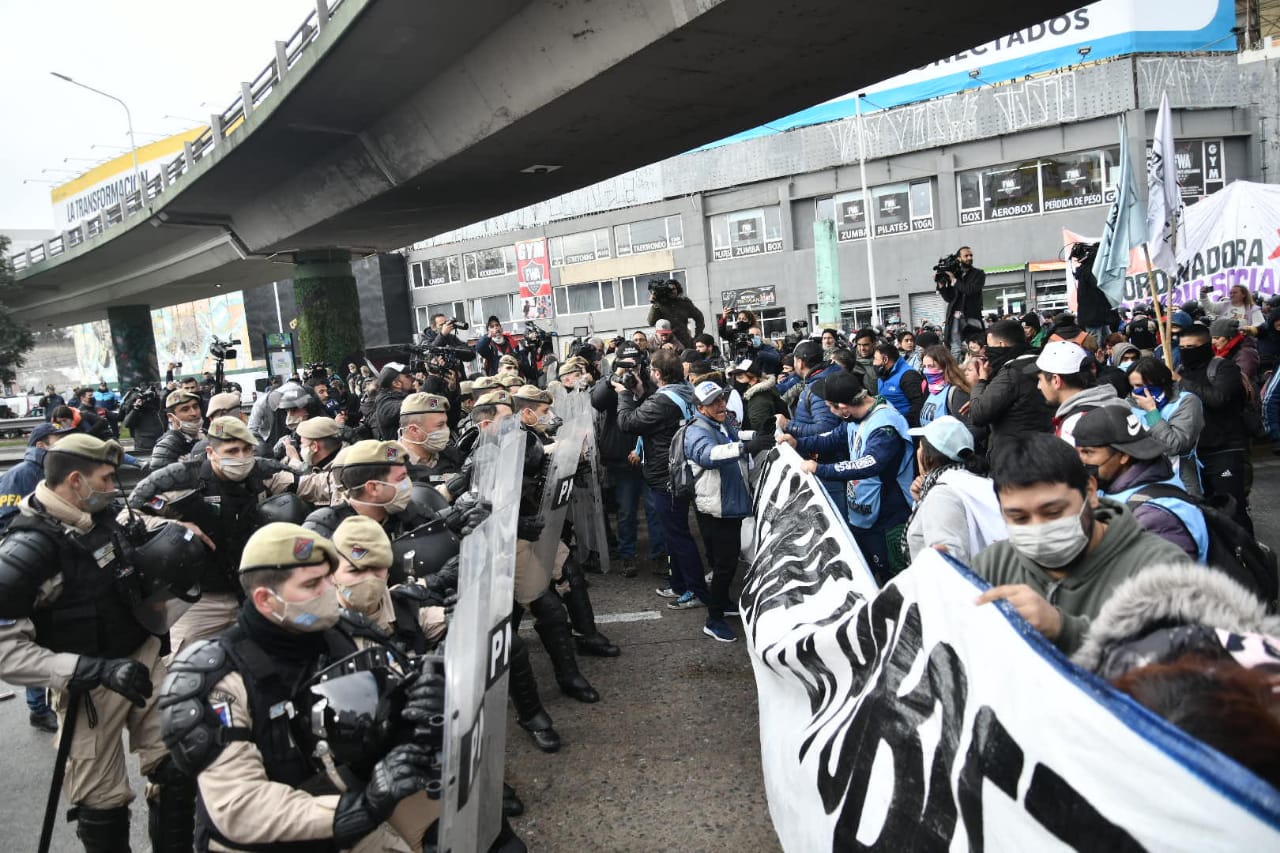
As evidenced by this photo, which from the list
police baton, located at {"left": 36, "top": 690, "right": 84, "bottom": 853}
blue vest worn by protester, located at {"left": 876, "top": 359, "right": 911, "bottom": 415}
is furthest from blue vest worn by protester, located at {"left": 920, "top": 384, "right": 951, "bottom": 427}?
police baton, located at {"left": 36, "top": 690, "right": 84, "bottom": 853}

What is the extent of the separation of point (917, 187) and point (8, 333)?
36.0 m

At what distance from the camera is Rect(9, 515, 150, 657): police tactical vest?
3443mm

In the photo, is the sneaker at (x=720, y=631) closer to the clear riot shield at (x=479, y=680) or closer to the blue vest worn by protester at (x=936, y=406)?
the blue vest worn by protester at (x=936, y=406)

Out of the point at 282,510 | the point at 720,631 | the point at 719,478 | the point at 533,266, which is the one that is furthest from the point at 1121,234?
the point at 533,266

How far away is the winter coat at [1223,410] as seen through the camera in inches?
235

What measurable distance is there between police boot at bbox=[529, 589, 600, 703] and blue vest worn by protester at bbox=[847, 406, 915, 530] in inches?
77.3

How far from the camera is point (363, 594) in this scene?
296cm

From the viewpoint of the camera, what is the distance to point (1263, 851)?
1144 millimetres

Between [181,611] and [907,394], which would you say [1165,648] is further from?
[907,394]

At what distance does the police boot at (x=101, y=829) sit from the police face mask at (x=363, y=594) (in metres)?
1.72

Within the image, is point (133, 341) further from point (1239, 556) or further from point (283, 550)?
point (1239, 556)

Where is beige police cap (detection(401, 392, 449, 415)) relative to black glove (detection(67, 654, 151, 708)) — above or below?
above

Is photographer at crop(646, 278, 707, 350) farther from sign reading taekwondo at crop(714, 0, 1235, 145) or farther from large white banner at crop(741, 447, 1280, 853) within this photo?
Result: sign reading taekwondo at crop(714, 0, 1235, 145)

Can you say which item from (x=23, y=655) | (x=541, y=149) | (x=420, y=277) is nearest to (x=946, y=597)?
(x=23, y=655)
